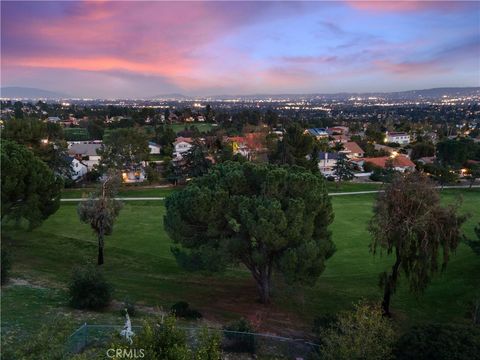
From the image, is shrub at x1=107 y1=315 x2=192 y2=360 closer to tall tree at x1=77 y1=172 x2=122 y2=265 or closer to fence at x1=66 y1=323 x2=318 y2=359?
fence at x1=66 y1=323 x2=318 y2=359

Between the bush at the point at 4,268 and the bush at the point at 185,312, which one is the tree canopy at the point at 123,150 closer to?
the bush at the point at 4,268

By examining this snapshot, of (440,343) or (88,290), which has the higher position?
(440,343)

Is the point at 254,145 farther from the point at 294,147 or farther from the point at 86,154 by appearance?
the point at 86,154

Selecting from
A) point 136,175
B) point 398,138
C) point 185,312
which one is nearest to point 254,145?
point 136,175

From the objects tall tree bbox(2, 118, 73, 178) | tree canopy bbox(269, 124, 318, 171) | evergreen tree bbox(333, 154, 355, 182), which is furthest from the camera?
tree canopy bbox(269, 124, 318, 171)

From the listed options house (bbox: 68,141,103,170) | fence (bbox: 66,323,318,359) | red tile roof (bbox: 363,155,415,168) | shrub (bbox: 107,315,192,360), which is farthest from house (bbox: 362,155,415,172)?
shrub (bbox: 107,315,192,360)
